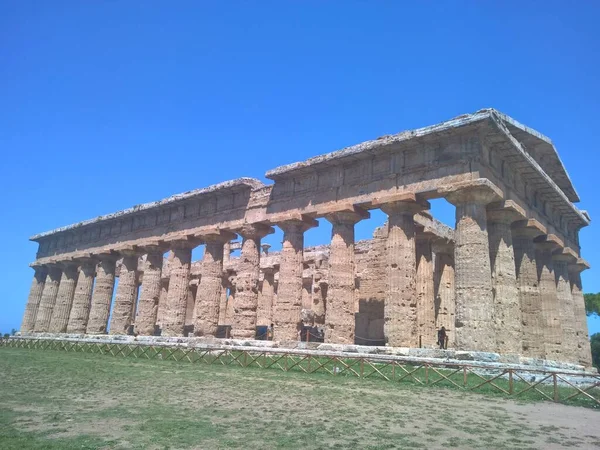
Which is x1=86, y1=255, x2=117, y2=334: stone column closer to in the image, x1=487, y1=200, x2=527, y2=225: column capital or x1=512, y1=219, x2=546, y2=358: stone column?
x1=487, y1=200, x2=527, y2=225: column capital

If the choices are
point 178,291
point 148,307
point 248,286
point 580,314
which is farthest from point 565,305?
point 148,307

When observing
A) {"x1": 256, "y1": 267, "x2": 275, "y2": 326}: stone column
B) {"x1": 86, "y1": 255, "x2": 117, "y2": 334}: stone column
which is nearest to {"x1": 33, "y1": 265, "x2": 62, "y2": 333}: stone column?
{"x1": 86, "y1": 255, "x2": 117, "y2": 334}: stone column

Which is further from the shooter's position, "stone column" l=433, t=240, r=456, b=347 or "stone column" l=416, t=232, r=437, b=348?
"stone column" l=433, t=240, r=456, b=347

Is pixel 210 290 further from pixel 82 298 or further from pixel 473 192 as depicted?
pixel 473 192

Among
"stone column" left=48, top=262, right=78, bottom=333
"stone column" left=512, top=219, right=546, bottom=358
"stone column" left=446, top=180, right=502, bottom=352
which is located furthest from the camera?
"stone column" left=48, top=262, right=78, bottom=333

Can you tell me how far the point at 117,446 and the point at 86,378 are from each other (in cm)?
757

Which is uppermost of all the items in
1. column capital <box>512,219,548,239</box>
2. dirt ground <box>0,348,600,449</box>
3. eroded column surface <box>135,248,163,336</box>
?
column capital <box>512,219,548,239</box>

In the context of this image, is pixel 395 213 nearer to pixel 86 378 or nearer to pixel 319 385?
pixel 319 385

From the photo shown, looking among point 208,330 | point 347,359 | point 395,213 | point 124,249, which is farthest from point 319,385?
point 124,249

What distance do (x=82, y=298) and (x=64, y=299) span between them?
2.95m

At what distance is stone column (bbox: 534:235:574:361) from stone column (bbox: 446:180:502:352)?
6.88m

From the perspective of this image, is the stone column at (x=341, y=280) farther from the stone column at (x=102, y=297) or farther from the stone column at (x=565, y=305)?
the stone column at (x=102, y=297)

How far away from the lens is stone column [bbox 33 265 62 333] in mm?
37125

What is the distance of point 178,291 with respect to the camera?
27.3 m
